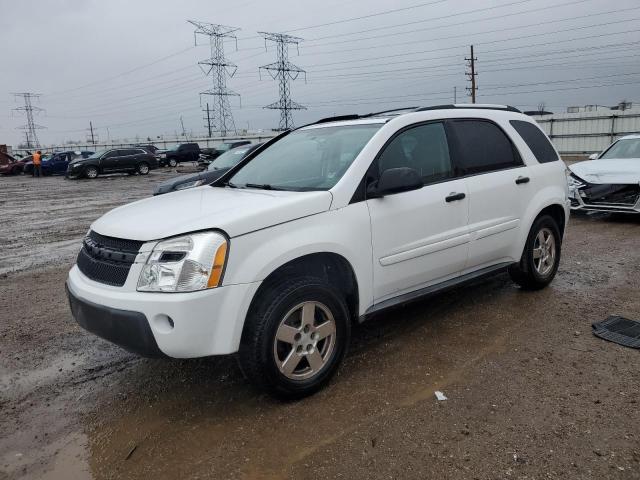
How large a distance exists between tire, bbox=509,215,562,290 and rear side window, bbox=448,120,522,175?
717 mm

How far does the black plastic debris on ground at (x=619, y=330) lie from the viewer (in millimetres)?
4008

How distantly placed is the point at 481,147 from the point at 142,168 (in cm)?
2866

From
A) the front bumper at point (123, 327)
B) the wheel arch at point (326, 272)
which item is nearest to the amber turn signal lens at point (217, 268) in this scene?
the wheel arch at point (326, 272)

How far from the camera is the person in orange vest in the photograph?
1268 inches

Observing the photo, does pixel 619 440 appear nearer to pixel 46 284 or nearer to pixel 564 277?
pixel 564 277

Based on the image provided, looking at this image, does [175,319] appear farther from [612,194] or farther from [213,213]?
[612,194]

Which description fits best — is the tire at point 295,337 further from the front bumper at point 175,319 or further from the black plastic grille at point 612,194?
the black plastic grille at point 612,194

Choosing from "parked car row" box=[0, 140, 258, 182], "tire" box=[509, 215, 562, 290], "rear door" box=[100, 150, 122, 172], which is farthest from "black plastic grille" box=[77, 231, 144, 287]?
"rear door" box=[100, 150, 122, 172]

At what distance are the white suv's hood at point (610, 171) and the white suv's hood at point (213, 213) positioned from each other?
24.3 ft

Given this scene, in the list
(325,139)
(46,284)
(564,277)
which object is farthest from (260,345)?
(46,284)

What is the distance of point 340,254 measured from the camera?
3400mm

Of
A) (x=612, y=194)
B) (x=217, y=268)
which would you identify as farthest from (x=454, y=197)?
(x=612, y=194)

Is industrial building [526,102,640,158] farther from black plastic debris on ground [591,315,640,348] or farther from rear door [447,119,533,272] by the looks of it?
black plastic debris on ground [591,315,640,348]

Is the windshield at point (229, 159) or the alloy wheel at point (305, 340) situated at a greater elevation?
the windshield at point (229, 159)
